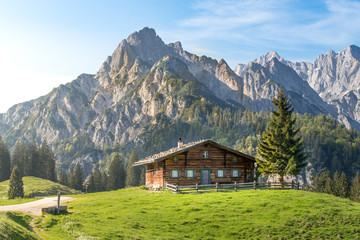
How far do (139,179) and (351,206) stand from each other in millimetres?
101537

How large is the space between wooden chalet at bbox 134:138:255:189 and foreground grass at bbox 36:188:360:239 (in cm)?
1427

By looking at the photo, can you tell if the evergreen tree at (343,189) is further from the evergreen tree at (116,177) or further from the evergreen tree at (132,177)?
the evergreen tree at (116,177)

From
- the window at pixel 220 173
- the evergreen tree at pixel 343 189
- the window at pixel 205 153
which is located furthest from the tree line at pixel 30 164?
the evergreen tree at pixel 343 189

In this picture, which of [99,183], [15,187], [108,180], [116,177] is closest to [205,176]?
[15,187]

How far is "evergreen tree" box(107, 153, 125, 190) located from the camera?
12350 centimetres

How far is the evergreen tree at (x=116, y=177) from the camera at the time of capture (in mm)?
123500

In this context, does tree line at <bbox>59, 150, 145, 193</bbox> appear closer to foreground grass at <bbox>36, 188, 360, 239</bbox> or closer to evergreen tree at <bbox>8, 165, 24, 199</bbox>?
evergreen tree at <bbox>8, 165, 24, 199</bbox>

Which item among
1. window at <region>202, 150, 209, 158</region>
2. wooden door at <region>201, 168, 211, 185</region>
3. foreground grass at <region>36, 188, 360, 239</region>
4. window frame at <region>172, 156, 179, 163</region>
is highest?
window at <region>202, 150, 209, 158</region>

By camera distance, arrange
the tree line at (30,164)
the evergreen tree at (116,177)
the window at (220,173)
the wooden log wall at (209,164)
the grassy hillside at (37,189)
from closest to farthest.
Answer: the wooden log wall at (209,164), the window at (220,173), the grassy hillside at (37,189), the tree line at (30,164), the evergreen tree at (116,177)

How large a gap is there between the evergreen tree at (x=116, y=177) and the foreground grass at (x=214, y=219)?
91.1 meters

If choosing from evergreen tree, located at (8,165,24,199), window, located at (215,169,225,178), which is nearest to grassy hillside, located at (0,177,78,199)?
evergreen tree, located at (8,165,24,199)

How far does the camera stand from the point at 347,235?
24719mm

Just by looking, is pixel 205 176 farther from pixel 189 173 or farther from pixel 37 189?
pixel 37 189

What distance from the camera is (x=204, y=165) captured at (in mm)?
50000
